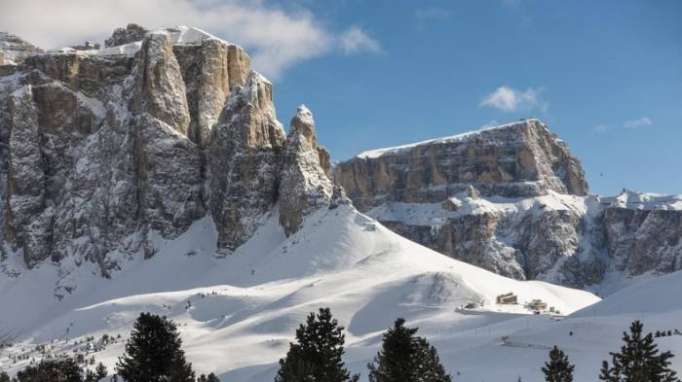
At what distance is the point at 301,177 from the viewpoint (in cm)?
18162

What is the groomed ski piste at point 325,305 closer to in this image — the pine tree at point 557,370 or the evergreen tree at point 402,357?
the pine tree at point 557,370

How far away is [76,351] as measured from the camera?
392 feet

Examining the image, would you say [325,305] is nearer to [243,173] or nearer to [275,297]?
[275,297]

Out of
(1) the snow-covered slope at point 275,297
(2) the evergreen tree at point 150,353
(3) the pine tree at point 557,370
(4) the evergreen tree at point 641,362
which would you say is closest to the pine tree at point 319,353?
(2) the evergreen tree at point 150,353

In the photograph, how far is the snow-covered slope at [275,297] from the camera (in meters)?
106

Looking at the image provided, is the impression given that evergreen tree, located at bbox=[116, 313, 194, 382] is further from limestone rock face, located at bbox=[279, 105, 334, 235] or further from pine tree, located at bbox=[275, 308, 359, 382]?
limestone rock face, located at bbox=[279, 105, 334, 235]

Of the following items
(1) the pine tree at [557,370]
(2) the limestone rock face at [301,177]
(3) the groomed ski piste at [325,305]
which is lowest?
(1) the pine tree at [557,370]

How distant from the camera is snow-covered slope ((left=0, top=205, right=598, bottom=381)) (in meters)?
106

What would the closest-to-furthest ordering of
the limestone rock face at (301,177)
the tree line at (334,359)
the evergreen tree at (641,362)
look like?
the evergreen tree at (641,362) < the tree line at (334,359) < the limestone rock face at (301,177)

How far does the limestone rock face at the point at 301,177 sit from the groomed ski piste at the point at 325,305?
3.91 m

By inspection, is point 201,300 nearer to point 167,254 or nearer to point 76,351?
point 76,351

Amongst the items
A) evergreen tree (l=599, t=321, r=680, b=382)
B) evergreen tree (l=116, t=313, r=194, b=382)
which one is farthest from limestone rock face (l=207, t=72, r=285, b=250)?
evergreen tree (l=599, t=321, r=680, b=382)

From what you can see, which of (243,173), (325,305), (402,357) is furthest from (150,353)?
(243,173)

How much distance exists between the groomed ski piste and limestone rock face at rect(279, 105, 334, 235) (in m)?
3.91
